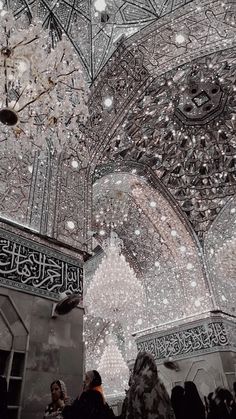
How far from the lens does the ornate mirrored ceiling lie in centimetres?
384

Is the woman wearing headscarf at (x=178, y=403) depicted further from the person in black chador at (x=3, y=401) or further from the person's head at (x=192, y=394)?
the person in black chador at (x=3, y=401)

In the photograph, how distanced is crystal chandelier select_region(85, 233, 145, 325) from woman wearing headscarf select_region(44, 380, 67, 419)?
2882 mm

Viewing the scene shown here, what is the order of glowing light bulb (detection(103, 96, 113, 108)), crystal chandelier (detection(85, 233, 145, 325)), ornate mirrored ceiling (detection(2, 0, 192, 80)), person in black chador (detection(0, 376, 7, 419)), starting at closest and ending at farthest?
person in black chador (detection(0, 376, 7, 419))
ornate mirrored ceiling (detection(2, 0, 192, 80))
glowing light bulb (detection(103, 96, 113, 108))
crystal chandelier (detection(85, 233, 145, 325))

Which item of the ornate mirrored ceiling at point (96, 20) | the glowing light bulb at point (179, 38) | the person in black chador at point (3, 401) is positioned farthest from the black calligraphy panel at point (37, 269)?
the glowing light bulb at point (179, 38)

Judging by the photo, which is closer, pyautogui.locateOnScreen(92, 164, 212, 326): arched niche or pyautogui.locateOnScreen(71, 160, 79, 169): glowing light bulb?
pyautogui.locateOnScreen(71, 160, 79, 169): glowing light bulb

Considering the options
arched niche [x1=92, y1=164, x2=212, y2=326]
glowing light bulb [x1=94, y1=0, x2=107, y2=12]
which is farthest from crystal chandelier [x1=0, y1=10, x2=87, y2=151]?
arched niche [x1=92, y1=164, x2=212, y2=326]

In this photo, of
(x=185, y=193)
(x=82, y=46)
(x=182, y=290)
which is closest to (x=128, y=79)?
(x=82, y=46)

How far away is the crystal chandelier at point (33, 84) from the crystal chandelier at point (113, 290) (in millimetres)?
2839

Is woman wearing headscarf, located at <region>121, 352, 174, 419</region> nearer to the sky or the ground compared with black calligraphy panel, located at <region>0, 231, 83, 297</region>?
nearer to the ground

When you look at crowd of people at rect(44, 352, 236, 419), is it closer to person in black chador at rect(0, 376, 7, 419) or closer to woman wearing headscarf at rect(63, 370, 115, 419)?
woman wearing headscarf at rect(63, 370, 115, 419)

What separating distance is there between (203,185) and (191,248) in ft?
3.28

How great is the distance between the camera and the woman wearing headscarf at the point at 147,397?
143cm

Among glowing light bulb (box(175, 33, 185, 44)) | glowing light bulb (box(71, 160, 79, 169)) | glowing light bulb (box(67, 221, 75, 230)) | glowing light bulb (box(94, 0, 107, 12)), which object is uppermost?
glowing light bulb (box(94, 0, 107, 12))

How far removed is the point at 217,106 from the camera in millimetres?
4965
